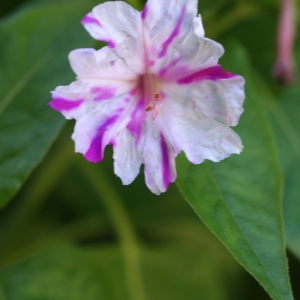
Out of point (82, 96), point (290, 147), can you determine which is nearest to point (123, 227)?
point (290, 147)

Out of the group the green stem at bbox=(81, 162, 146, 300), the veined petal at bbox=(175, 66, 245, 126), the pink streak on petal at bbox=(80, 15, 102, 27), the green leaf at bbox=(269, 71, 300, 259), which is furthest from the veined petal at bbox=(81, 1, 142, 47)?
the green stem at bbox=(81, 162, 146, 300)

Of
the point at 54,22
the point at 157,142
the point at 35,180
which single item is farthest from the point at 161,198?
the point at 157,142

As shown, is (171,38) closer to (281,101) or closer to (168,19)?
(168,19)

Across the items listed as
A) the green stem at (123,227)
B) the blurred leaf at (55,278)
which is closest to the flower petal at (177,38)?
the blurred leaf at (55,278)

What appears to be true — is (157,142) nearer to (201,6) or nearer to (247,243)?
(247,243)

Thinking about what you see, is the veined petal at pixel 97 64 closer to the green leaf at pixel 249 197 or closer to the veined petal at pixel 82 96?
the veined petal at pixel 82 96

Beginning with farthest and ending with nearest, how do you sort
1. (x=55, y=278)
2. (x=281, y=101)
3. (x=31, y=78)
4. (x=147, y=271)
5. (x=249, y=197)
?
(x=147, y=271)
(x=281, y=101)
(x=55, y=278)
(x=31, y=78)
(x=249, y=197)

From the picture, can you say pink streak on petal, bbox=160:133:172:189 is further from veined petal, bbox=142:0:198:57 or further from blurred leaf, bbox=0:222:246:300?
blurred leaf, bbox=0:222:246:300
